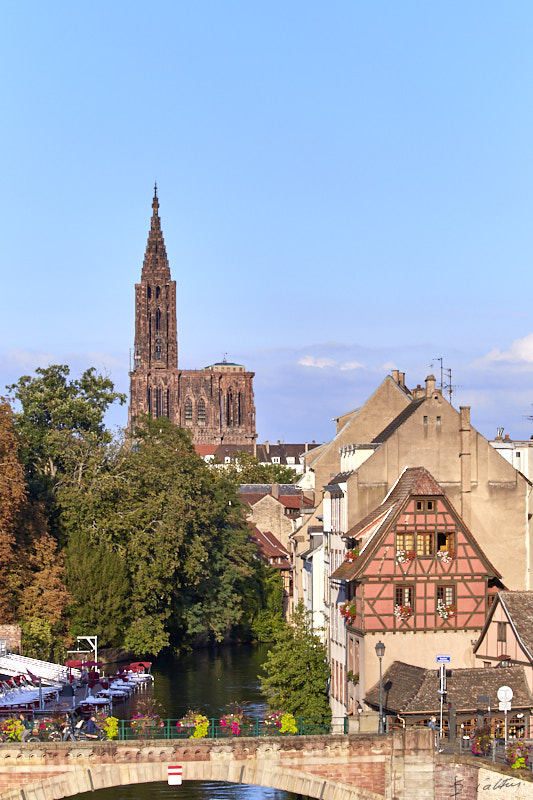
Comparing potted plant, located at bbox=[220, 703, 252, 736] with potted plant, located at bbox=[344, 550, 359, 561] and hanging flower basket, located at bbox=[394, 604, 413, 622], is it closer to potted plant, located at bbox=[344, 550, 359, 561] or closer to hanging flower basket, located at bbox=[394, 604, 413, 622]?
hanging flower basket, located at bbox=[394, 604, 413, 622]

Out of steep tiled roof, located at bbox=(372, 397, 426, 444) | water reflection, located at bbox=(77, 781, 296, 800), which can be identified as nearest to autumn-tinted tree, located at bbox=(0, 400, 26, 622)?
steep tiled roof, located at bbox=(372, 397, 426, 444)

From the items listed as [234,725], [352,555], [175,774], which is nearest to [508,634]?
[352,555]

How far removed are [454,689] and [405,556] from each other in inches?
284

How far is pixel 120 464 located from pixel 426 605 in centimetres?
4400

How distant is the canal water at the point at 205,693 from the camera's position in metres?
52.1

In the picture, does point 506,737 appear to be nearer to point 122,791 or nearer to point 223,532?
point 122,791

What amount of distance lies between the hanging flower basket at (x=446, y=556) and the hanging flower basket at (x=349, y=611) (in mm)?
3548

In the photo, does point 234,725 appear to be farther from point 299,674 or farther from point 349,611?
point 299,674

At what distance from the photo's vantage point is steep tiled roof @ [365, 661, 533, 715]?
143ft

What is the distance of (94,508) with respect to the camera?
88812 millimetres

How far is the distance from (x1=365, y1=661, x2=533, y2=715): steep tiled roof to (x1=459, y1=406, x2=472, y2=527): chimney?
31.1 ft

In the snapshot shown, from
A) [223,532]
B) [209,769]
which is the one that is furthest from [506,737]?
[223,532]

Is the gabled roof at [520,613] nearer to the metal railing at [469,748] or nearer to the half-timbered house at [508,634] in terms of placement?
the half-timbered house at [508,634]

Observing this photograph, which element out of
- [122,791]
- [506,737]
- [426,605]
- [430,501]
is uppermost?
[430,501]
